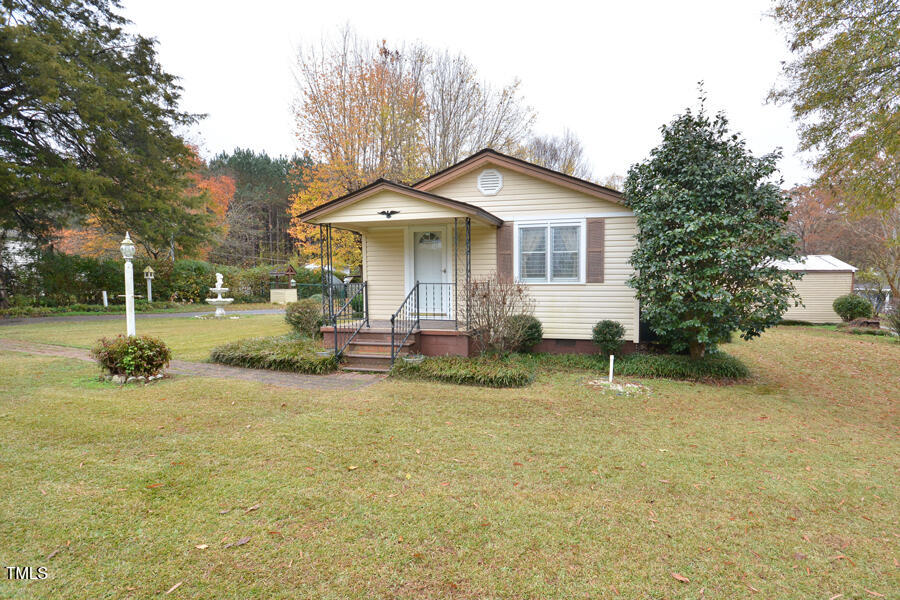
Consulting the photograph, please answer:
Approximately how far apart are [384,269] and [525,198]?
361 centimetres

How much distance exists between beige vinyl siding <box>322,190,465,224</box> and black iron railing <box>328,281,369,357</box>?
1664 mm

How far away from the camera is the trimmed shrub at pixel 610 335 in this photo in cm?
827

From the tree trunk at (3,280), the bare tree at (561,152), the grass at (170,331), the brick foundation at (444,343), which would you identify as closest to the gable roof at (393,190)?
the brick foundation at (444,343)

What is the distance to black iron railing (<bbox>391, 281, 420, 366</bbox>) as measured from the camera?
7.82 meters

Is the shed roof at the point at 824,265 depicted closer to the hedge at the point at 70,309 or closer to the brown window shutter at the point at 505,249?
the brown window shutter at the point at 505,249

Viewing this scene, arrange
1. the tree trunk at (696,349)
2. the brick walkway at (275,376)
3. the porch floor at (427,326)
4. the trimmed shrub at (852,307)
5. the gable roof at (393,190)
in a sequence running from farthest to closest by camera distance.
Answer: the trimmed shrub at (852,307) < the porch floor at (427,326) < the tree trunk at (696,349) < the gable roof at (393,190) < the brick walkway at (275,376)

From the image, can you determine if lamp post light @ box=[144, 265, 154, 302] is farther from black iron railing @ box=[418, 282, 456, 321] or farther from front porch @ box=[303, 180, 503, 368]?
black iron railing @ box=[418, 282, 456, 321]

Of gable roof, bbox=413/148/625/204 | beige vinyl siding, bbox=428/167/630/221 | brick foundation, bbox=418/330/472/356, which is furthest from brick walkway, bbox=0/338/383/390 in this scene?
gable roof, bbox=413/148/625/204

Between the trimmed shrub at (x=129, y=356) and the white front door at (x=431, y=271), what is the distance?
5.08 m

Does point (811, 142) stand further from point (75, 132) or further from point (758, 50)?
point (75, 132)

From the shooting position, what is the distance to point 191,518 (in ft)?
9.63

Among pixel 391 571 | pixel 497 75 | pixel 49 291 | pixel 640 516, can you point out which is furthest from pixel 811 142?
pixel 49 291

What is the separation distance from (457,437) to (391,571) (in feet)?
7.23

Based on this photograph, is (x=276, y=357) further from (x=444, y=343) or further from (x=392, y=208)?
(x=392, y=208)
